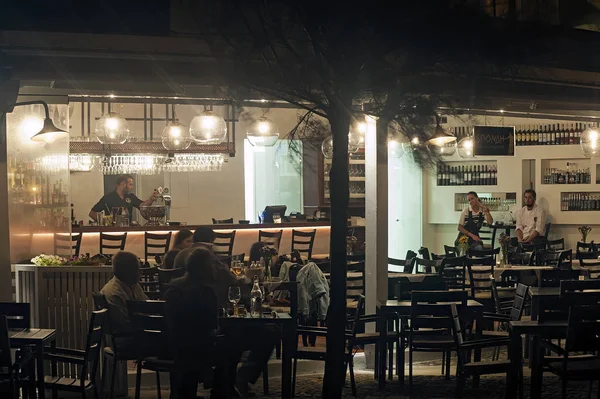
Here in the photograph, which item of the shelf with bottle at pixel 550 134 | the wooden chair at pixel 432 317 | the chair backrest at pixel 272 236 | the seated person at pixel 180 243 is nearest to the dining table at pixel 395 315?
the wooden chair at pixel 432 317

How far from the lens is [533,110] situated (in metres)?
11.6

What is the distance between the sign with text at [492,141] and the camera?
39.6ft

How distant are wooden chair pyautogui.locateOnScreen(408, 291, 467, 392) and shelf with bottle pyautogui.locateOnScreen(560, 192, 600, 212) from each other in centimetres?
887

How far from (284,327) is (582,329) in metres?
2.23

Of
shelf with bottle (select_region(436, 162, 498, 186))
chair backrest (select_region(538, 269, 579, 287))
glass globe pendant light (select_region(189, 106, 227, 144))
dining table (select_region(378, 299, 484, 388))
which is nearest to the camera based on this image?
dining table (select_region(378, 299, 484, 388))

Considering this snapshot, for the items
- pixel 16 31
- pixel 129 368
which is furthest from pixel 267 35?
pixel 129 368

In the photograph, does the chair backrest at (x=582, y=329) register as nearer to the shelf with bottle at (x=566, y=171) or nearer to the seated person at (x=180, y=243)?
the seated person at (x=180, y=243)

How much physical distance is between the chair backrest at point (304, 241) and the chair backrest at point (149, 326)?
23.4ft

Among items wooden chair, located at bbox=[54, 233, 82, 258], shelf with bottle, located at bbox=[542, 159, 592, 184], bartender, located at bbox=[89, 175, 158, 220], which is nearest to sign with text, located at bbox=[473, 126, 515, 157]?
shelf with bottle, located at bbox=[542, 159, 592, 184]

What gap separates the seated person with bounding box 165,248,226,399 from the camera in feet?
20.4

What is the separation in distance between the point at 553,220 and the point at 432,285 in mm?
8489

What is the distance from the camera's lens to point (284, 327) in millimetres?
7266

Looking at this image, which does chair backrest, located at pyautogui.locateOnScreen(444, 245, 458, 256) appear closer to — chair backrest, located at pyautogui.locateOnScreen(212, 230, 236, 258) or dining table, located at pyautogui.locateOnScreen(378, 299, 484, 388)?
chair backrest, located at pyautogui.locateOnScreen(212, 230, 236, 258)

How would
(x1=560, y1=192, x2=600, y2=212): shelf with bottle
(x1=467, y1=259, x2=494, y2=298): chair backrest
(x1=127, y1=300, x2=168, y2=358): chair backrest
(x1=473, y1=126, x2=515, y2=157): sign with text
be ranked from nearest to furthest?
(x1=127, y1=300, x2=168, y2=358): chair backrest, (x1=467, y1=259, x2=494, y2=298): chair backrest, (x1=473, y1=126, x2=515, y2=157): sign with text, (x1=560, y1=192, x2=600, y2=212): shelf with bottle
